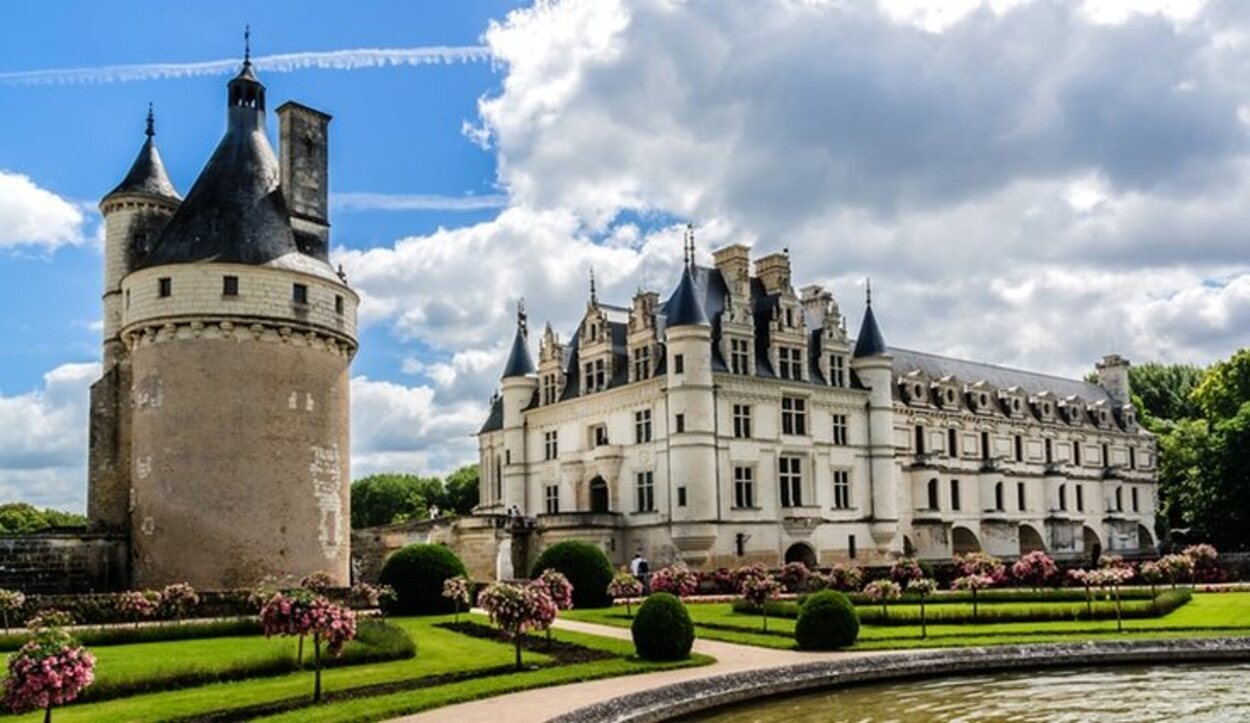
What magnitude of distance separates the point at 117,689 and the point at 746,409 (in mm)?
30413

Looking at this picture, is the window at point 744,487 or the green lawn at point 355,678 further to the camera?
the window at point 744,487

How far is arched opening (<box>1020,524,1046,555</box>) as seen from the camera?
194 ft

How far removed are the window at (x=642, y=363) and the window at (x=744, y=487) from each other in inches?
197

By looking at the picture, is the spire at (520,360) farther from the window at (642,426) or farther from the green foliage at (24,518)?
the green foliage at (24,518)

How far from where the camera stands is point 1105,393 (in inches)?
2746

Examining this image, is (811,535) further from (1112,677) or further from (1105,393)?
(1105,393)

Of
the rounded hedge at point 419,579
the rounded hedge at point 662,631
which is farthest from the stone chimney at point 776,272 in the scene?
the rounded hedge at point 662,631

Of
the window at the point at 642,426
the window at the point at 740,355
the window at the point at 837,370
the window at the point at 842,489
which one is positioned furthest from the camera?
the window at the point at 837,370

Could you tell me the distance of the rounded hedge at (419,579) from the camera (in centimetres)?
2814

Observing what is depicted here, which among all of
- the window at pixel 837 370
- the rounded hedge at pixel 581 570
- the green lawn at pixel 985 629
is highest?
the window at pixel 837 370

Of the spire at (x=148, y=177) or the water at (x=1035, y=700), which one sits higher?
the spire at (x=148, y=177)

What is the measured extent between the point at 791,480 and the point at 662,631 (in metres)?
25.7

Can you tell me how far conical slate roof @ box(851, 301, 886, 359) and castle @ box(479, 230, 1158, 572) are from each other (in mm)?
60

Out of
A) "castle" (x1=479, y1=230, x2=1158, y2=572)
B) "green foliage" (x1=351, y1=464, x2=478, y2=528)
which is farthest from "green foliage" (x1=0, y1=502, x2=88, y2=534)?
"castle" (x1=479, y1=230, x2=1158, y2=572)
